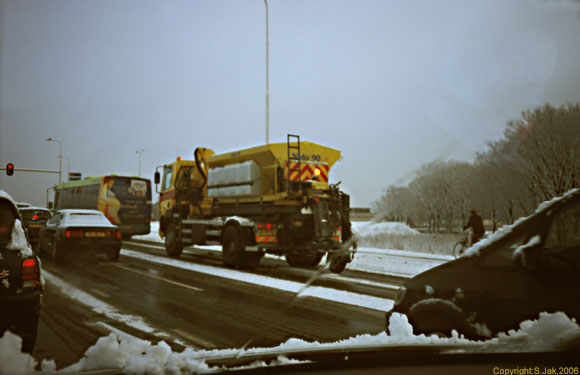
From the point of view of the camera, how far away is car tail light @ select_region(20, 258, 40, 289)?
8.54 feet

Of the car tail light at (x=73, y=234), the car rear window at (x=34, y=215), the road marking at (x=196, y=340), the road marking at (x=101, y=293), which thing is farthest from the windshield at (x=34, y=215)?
the car tail light at (x=73, y=234)

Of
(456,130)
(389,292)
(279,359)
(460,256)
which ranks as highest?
(456,130)

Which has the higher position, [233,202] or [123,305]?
[233,202]

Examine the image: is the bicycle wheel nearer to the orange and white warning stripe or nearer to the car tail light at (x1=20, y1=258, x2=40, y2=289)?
the car tail light at (x1=20, y1=258, x2=40, y2=289)

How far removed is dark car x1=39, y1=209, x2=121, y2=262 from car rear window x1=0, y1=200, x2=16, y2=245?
800cm

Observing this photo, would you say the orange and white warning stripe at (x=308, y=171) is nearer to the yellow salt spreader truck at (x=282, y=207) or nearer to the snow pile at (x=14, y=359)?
the yellow salt spreader truck at (x=282, y=207)

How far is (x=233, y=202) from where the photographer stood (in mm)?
12211

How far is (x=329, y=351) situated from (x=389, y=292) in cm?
619

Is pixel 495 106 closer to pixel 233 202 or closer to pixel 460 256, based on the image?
pixel 460 256

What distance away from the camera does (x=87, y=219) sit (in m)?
11.4

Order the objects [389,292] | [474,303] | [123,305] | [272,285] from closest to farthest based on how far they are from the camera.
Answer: [474,303] → [123,305] → [389,292] → [272,285]

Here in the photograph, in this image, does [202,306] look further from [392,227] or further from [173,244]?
[173,244]

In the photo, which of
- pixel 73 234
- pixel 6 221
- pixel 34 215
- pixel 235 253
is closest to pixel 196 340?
pixel 34 215

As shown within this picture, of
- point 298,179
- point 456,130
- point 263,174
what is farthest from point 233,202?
point 456,130
